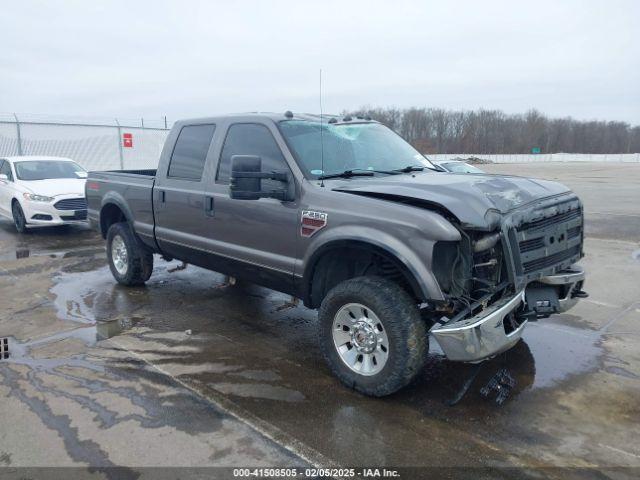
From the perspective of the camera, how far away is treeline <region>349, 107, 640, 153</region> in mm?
97125

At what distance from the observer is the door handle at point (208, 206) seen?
525 centimetres

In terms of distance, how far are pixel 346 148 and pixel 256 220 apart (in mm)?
1059

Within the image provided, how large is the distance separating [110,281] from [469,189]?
5450 mm

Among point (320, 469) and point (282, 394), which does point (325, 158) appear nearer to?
point (282, 394)

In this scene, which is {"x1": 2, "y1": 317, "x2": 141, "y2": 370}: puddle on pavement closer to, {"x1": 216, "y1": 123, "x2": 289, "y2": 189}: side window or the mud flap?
{"x1": 216, "y1": 123, "x2": 289, "y2": 189}: side window

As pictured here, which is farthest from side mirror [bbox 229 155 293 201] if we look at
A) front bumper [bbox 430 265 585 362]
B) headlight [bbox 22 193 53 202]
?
headlight [bbox 22 193 53 202]

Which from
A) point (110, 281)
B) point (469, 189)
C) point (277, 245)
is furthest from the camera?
point (110, 281)

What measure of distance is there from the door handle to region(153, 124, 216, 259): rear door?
22mm

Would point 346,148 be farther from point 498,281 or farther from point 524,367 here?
point 524,367

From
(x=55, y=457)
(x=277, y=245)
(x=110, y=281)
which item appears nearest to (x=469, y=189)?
(x=277, y=245)

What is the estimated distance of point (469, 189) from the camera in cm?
382

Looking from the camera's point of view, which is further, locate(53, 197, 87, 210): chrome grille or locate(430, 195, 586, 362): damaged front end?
locate(53, 197, 87, 210): chrome grille

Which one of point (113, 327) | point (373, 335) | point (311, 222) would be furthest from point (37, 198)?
point (373, 335)

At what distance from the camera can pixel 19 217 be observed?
11.4 meters
